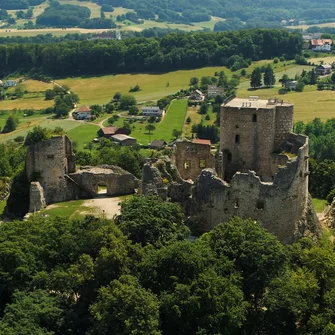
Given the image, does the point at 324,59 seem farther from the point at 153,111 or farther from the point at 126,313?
the point at 126,313

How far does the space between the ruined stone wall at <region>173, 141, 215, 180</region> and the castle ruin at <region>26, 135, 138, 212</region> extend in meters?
4.82

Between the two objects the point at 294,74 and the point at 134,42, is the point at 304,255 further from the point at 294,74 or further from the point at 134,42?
the point at 134,42

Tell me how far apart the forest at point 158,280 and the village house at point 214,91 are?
4313 inches

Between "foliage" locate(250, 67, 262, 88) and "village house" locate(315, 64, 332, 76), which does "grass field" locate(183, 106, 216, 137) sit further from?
"village house" locate(315, 64, 332, 76)

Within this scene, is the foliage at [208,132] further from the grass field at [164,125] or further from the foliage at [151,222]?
the foliage at [151,222]

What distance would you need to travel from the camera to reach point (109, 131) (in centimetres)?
12300

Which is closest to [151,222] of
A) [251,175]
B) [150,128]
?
[251,175]

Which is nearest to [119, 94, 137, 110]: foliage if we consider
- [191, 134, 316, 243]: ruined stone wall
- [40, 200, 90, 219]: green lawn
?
[40, 200, 90, 219]: green lawn

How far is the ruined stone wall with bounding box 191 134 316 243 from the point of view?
141ft

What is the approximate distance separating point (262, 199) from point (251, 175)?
5.89ft

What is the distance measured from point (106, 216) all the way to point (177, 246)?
11.7 m

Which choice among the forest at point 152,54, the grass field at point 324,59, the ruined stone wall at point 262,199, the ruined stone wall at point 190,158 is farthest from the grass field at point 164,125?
the ruined stone wall at point 262,199

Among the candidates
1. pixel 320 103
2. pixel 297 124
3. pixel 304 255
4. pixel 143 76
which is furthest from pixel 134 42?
A: pixel 304 255

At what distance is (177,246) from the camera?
3812cm
